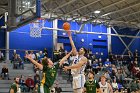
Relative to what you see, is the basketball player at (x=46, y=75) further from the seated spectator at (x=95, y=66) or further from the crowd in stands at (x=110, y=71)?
the seated spectator at (x=95, y=66)

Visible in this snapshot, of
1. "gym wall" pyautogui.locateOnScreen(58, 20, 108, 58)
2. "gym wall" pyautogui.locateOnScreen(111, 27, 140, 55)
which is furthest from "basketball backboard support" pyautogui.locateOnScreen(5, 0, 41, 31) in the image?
"gym wall" pyautogui.locateOnScreen(111, 27, 140, 55)

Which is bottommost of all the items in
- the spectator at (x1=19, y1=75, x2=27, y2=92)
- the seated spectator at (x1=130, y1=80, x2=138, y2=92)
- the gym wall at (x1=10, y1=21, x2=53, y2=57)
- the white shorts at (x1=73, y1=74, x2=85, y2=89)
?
the seated spectator at (x1=130, y1=80, x2=138, y2=92)

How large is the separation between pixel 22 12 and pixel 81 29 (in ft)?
52.0

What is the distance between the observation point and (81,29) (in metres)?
30.5

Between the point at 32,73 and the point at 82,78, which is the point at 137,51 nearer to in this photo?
the point at 32,73

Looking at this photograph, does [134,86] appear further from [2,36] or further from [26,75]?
[2,36]

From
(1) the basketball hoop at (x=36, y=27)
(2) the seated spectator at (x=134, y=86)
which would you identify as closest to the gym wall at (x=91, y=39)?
(1) the basketball hoop at (x=36, y=27)

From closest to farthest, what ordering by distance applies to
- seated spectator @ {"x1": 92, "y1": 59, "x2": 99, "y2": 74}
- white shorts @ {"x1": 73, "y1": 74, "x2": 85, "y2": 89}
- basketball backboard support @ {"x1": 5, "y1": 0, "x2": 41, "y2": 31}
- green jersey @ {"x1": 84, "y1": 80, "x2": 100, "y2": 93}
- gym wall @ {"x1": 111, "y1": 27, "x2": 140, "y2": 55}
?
white shorts @ {"x1": 73, "y1": 74, "x2": 85, "y2": 89} → green jersey @ {"x1": 84, "y1": 80, "x2": 100, "y2": 93} → basketball backboard support @ {"x1": 5, "y1": 0, "x2": 41, "y2": 31} → seated spectator @ {"x1": 92, "y1": 59, "x2": 99, "y2": 74} → gym wall @ {"x1": 111, "y1": 27, "x2": 140, "y2": 55}

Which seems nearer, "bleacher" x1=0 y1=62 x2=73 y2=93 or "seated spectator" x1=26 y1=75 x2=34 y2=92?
"seated spectator" x1=26 y1=75 x2=34 y2=92

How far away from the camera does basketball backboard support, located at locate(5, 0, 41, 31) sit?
14047 mm

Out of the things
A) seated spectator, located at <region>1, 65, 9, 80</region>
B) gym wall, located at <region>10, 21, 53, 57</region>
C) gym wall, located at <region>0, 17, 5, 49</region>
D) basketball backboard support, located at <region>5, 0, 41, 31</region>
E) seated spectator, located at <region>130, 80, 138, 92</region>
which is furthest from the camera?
gym wall, located at <region>10, 21, 53, 57</region>

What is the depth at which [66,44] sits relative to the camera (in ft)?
A: 99.2

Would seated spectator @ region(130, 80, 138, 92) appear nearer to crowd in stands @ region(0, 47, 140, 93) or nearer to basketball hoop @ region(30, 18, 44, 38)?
crowd in stands @ region(0, 47, 140, 93)

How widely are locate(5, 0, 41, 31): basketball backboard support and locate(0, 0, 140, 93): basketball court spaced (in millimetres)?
7318
